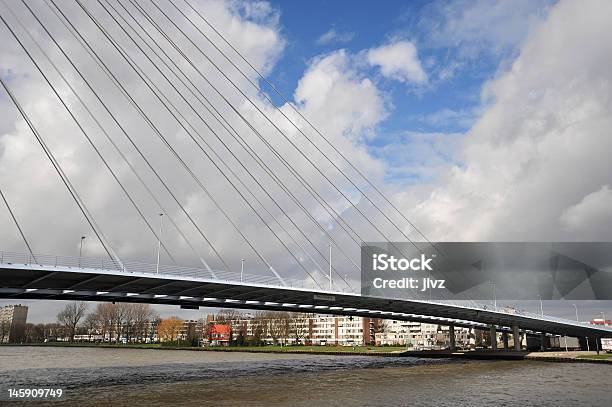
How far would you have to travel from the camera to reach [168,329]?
171000mm

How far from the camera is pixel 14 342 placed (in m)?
192

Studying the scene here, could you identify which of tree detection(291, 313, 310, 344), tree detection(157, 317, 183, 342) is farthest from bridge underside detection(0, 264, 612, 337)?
tree detection(157, 317, 183, 342)

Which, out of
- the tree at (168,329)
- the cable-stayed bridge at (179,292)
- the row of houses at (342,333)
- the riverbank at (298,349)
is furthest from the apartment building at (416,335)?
the cable-stayed bridge at (179,292)

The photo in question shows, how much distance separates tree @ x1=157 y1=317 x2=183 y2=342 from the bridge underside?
393 ft

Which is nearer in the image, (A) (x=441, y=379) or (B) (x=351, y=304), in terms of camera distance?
(A) (x=441, y=379)

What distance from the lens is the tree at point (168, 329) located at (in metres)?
169

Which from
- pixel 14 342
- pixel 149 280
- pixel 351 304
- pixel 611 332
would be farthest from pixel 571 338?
pixel 14 342

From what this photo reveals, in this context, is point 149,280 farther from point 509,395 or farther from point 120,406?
point 509,395

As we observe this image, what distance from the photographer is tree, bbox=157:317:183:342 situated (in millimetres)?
169000

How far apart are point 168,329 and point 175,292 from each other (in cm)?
13724

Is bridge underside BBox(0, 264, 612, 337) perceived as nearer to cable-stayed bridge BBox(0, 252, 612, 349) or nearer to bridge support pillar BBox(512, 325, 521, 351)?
cable-stayed bridge BBox(0, 252, 612, 349)

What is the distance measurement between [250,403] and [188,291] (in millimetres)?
19335

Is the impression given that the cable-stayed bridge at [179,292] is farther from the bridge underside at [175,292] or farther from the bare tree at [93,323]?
the bare tree at [93,323]

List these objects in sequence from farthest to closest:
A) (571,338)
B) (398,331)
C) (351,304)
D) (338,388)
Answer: (398,331) < (571,338) < (351,304) < (338,388)
